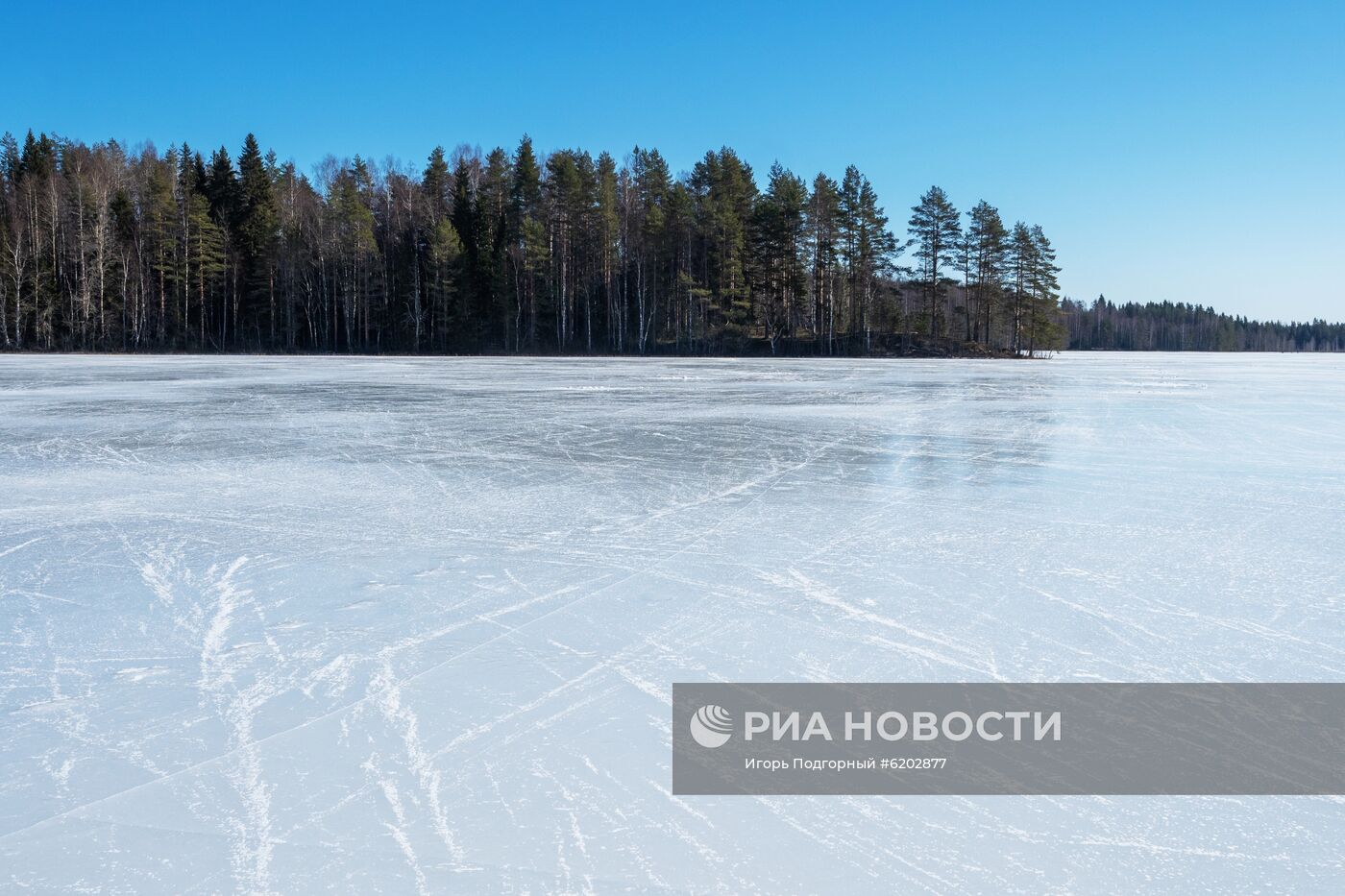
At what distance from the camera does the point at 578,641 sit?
3105 millimetres

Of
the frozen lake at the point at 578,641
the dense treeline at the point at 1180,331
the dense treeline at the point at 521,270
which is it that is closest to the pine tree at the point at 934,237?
the dense treeline at the point at 521,270

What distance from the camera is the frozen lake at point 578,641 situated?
1.84 meters

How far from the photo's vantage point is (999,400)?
14.4 m

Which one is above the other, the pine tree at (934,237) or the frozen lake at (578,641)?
the pine tree at (934,237)

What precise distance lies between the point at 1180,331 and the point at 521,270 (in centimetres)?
11195

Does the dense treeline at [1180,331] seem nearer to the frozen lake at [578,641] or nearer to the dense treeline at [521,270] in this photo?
the dense treeline at [521,270]

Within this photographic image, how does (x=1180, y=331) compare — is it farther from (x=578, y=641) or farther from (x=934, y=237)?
(x=578, y=641)

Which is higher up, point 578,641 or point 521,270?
point 521,270

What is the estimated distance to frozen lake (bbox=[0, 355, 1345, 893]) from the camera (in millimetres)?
1839

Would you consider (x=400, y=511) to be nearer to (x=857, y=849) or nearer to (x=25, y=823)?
(x=25, y=823)

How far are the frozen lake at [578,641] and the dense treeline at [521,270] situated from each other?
40348 mm

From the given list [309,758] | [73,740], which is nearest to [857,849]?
[309,758]

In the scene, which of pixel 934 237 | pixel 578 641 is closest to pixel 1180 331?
pixel 934 237

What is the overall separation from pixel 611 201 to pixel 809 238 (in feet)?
36.9
